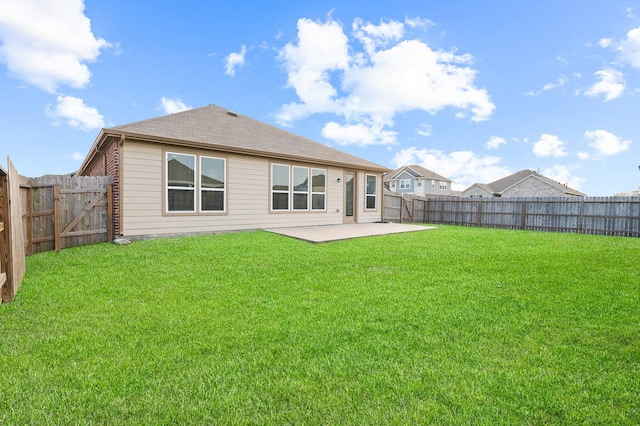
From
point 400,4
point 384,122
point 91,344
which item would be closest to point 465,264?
point 91,344

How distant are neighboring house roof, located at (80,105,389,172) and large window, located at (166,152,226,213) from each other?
0.49 meters

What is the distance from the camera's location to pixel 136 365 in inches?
90.1

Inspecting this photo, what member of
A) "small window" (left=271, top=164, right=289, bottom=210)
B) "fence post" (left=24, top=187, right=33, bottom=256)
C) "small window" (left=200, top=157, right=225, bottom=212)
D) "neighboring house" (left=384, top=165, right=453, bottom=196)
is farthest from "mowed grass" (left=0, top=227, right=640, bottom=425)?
"neighboring house" (left=384, top=165, right=453, bottom=196)

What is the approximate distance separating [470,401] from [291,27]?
13.9 metres

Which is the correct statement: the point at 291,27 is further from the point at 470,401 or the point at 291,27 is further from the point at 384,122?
the point at 470,401

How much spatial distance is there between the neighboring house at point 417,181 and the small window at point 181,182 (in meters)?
35.1

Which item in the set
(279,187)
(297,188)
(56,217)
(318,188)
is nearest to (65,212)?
(56,217)

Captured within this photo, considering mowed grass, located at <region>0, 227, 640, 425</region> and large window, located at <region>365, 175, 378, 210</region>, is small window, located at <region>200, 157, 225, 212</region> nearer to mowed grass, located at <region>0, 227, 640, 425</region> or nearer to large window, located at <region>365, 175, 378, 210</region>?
mowed grass, located at <region>0, 227, 640, 425</region>

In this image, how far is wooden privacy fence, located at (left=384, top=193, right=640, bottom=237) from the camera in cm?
1272

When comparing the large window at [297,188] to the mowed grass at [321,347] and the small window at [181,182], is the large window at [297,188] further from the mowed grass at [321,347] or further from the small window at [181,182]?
the mowed grass at [321,347]

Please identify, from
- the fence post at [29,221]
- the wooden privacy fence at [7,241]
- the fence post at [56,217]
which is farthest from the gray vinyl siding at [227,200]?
the wooden privacy fence at [7,241]

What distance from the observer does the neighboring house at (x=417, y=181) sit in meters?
41.2

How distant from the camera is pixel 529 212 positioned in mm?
15086

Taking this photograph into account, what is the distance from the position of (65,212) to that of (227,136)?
5084 millimetres
